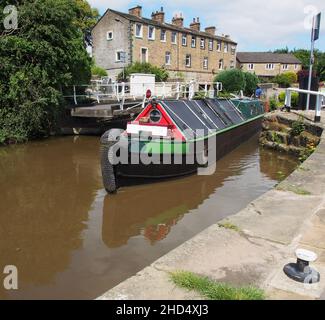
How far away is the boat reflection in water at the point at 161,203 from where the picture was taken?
6465mm

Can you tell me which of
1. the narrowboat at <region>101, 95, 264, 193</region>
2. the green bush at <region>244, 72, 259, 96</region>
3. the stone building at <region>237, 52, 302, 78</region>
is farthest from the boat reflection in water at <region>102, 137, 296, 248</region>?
the stone building at <region>237, 52, 302, 78</region>

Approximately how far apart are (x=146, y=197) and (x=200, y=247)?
461 centimetres

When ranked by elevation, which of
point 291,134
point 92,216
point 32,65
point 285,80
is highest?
point 285,80

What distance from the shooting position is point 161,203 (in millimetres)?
7914

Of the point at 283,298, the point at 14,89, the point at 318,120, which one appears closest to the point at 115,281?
the point at 283,298

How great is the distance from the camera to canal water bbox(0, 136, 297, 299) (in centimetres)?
495

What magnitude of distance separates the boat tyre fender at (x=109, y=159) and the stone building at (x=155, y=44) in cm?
2584

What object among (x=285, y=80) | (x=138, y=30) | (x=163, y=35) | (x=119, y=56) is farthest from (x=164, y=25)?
(x=285, y=80)

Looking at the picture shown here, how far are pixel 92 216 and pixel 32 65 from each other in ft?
30.9

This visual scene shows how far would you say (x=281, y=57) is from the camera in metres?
59.3

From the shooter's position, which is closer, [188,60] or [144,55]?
[144,55]

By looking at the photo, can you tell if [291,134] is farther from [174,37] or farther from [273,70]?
[273,70]

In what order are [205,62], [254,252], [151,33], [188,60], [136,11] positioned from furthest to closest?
[205,62]
[188,60]
[136,11]
[151,33]
[254,252]

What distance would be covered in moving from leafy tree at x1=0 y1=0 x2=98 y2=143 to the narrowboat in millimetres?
6322
